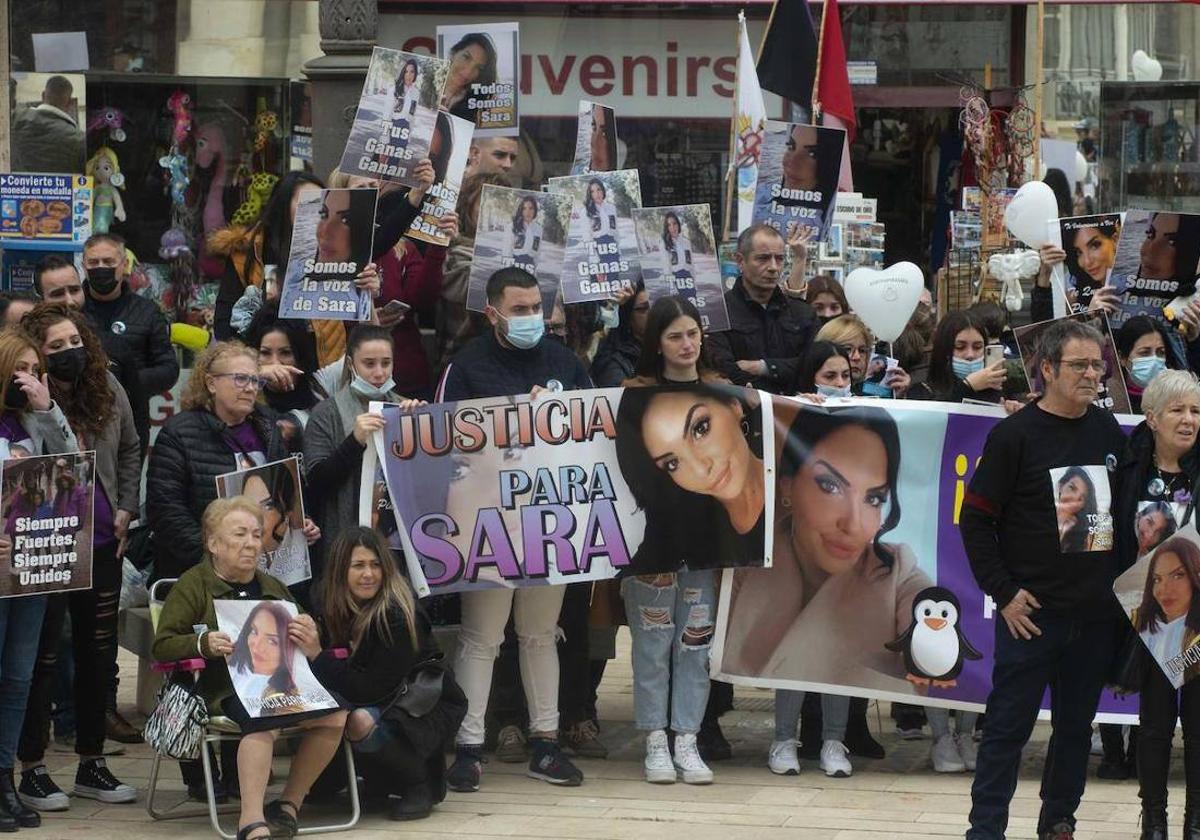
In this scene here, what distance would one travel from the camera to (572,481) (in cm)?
857

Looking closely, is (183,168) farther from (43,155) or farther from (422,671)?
(422,671)

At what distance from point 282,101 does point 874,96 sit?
12.9 feet

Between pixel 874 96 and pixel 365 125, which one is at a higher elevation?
pixel 874 96

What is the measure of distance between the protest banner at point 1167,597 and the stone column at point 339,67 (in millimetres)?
6149

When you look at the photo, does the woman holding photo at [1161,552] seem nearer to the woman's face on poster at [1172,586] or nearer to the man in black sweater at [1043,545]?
the woman's face on poster at [1172,586]

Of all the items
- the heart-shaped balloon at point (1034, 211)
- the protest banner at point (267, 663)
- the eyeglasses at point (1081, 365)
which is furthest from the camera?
the heart-shaped balloon at point (1034, 211)

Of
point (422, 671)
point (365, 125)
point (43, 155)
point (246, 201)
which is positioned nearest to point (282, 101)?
point (246, 201)

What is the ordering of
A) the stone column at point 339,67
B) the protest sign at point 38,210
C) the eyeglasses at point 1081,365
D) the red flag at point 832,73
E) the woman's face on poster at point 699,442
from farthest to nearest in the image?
the protest sign at point 38,210 → the stone column at point 339,67 → the red flag at point 832,73 → the woman's face on poster at point 699,442 → the eyeglasses at point 1081,365

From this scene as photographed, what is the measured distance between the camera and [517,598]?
8672mm

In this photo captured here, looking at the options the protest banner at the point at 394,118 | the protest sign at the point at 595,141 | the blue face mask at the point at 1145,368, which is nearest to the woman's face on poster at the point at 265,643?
the protest banner at the point at 394,118

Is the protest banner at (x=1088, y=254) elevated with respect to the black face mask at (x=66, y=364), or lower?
elevated

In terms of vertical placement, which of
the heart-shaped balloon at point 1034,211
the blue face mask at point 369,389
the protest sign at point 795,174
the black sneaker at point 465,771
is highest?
Result: the protest sign at point 795,174

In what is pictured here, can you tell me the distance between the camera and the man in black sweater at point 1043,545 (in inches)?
274

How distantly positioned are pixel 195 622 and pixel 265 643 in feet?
0.87
